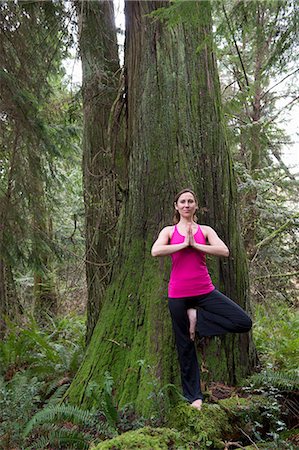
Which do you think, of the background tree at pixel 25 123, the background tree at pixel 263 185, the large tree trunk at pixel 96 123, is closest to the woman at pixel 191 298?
the background tree at pixel 263 185

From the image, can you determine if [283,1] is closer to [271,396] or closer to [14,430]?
[271,396]

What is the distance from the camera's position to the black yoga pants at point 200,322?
4.25 meters

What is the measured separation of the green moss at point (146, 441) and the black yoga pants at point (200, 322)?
0.97m

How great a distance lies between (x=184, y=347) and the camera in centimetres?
434

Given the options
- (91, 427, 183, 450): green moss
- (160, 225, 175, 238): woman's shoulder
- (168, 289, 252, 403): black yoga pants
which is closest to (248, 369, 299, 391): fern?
(168, 289, 252, 403): black yoga pants

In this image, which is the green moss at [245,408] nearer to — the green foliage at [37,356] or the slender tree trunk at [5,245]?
the green foliage at [37,356]

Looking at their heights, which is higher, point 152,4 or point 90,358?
point 152,4

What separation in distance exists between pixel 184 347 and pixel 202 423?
2.73 ft

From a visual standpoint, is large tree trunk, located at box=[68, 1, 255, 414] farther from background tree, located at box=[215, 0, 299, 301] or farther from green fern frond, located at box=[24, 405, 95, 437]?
background tree, located at box=[215, 0, 299, 301]

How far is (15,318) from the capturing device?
8.77 meters

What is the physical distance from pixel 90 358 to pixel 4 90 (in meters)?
4.19

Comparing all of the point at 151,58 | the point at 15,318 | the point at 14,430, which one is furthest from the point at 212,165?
the point at 15,318

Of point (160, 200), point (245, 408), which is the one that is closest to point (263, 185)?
point (160, 200)

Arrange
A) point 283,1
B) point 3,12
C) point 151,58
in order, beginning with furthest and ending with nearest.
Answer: point 3,12, point 151,58, point 283,1
